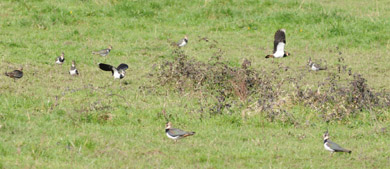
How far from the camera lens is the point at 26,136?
8266 millimetres

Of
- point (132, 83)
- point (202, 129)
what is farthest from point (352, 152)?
point (132, 83)

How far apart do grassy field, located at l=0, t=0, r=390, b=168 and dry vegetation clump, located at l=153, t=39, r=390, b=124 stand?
0.10 meters

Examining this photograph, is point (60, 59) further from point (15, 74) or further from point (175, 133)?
point (175, 133)

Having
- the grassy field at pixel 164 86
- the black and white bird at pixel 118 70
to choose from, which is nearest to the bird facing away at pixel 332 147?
the grassy field at pixel 164 86

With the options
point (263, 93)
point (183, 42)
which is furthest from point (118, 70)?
point (183, 42)

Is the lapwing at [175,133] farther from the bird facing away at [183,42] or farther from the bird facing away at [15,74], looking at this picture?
the bird facing away at [183,42]

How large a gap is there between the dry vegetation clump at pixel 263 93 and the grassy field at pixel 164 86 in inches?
4.1

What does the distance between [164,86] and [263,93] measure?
2062 mm

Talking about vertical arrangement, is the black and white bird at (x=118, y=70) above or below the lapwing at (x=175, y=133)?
above

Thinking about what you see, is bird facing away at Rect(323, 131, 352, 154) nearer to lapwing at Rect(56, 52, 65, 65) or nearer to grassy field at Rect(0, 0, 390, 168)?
grassy field at Rect(0, 0, 390, 168)

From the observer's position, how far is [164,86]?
11.6 m

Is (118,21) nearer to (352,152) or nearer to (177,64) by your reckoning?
(177,64)

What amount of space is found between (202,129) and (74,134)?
1833 millimetres

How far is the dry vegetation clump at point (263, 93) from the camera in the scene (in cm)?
972
